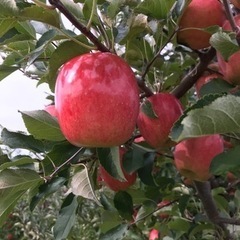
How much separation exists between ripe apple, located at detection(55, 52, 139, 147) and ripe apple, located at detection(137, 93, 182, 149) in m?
0.12

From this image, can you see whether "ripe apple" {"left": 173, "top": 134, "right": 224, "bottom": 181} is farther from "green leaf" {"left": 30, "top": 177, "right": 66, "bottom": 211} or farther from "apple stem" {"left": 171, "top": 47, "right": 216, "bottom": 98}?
"green leaf" {"left": 30, "top": 177, "right": 66, "bottom": 211}

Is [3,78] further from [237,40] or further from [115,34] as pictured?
Result: [237,40]

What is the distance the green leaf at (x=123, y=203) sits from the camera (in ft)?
3.76

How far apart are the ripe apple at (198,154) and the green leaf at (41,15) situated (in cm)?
39

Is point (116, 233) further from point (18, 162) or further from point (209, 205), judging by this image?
point (18, 162)

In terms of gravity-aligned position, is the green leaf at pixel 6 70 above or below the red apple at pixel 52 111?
above

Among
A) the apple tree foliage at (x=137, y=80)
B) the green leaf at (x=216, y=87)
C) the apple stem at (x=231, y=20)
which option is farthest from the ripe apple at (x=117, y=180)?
the apple stem at (x=231, y=20)

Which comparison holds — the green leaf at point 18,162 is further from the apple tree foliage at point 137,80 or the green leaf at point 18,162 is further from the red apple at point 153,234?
the red apple at point 153,234

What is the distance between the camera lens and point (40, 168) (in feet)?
3.24

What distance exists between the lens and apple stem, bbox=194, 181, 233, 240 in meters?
1.20

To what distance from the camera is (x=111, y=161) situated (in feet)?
2.81

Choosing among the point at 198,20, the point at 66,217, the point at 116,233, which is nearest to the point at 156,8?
the point at 198,20

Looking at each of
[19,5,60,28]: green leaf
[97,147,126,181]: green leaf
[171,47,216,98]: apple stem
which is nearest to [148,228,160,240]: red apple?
[171,47,216,98]: apple stem

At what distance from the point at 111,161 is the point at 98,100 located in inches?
6.3
